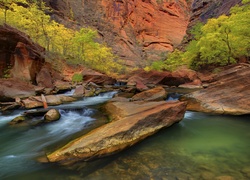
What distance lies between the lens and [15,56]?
595 inches

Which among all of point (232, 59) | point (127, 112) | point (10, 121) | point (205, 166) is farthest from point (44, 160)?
point (232, 59)

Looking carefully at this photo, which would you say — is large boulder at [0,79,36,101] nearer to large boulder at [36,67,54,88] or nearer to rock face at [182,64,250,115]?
large boulder at [36,67,54,88]

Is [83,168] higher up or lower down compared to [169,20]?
lower down

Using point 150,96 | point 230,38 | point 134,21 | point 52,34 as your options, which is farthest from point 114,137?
point 134,21

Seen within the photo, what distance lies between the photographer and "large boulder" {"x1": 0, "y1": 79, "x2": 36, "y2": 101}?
11530 mm

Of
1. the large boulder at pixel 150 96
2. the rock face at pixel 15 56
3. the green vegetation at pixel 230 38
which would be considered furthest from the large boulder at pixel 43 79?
the green vegetation at pixel 230 38

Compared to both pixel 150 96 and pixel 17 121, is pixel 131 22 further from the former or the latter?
pixel 17 121

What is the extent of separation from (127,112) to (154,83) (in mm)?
18546

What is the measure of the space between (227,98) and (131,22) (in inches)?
2876

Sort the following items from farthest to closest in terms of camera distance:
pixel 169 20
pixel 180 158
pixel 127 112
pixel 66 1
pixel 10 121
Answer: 1. pixel 169 20
2. pixel 66 1
3. pixel 10 121
4. pixel 127 112
5. pixel 180 158

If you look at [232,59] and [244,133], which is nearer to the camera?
[244,133]

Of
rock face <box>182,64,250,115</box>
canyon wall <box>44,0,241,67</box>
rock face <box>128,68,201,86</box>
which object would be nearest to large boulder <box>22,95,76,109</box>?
rock face <box>182,64,250,115</box>

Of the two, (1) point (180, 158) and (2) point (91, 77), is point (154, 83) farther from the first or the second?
(1) point (180, 158)

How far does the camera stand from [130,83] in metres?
25.2
